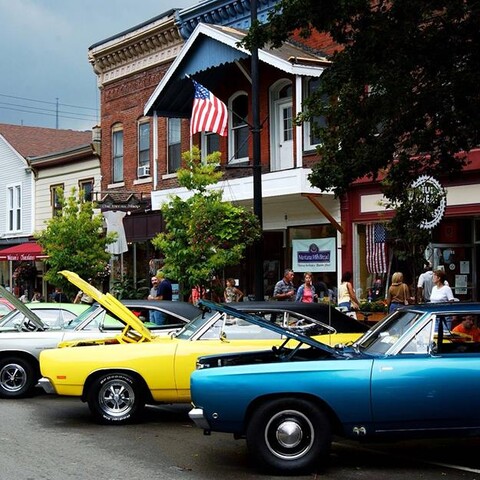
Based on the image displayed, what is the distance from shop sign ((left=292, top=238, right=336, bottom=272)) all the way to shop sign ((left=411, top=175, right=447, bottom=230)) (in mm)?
4463

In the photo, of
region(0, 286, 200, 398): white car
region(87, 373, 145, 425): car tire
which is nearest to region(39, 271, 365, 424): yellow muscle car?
region(87, 373, 145, 425): car tire

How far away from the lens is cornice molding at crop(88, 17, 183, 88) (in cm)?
2505

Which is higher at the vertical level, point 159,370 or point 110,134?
point 110,134

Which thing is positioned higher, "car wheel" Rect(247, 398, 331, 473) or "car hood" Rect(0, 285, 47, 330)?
"car hood" Rect(0, 285, 47, 330)

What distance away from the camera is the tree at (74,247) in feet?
74.2

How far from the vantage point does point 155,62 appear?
2586 centimetres

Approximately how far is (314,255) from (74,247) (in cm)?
686

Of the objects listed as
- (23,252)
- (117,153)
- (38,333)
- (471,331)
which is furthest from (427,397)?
(23,252)

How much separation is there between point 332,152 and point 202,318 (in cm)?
366

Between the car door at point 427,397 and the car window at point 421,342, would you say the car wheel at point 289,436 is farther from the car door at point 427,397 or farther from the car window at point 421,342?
the car window at point 421,342

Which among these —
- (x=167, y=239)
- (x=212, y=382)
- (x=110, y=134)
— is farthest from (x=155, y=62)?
(x=212, y=382)

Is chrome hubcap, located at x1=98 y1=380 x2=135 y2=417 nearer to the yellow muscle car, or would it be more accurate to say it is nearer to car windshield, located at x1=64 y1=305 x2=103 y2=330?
the yellow muscle car

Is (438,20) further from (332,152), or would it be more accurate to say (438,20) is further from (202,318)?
(202,318)

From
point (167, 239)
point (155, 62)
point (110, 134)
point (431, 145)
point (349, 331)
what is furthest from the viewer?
point (110, 134)
